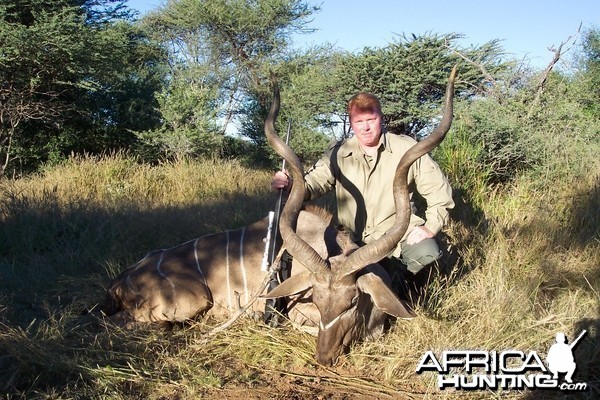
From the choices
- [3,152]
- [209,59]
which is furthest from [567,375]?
[209,59]

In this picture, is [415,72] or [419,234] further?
[415,72]

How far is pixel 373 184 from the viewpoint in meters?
3.34

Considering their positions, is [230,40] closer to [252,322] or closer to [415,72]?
[415,72]

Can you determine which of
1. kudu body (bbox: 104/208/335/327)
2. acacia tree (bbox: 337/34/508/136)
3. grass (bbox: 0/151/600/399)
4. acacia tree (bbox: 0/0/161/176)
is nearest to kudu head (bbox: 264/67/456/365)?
grass (bbox: 0/151/600/399)

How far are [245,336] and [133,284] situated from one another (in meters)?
0.74

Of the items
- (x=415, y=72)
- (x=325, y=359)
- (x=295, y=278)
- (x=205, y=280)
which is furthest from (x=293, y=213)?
(x=415, y=72)

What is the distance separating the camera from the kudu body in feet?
9.89

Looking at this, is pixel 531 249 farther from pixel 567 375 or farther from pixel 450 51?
pixel 450 51

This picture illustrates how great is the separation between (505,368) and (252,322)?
1.20 meters

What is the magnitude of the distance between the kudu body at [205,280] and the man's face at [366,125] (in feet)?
1.59

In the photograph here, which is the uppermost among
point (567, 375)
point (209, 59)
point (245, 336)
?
point (209, 59)

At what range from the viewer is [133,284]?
10.2ft

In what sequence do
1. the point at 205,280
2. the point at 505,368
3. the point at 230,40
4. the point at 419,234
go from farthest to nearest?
1. the point at 230,40
2. the point at 205,280
3. the point at 419,234
4. the point at 505,368

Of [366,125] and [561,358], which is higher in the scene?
[366,125]
